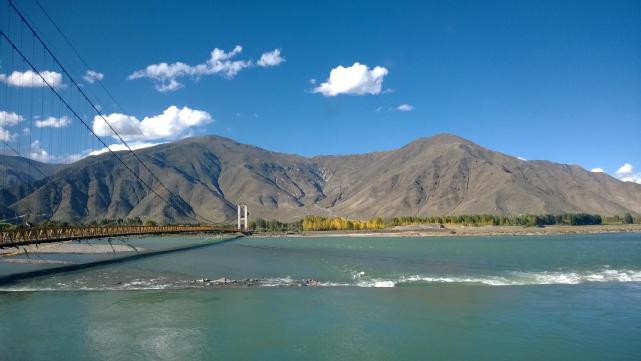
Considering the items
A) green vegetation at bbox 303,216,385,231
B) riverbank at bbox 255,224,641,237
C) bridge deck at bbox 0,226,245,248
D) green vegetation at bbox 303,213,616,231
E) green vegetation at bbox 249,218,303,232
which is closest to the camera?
bridge deck at bbox 0,226,245,248

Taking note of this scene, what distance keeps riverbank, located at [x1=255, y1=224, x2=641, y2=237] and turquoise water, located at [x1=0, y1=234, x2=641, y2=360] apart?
114341mm

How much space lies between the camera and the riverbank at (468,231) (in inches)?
5861

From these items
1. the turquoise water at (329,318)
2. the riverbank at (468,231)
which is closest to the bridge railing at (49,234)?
the turquoise water at (329,318)

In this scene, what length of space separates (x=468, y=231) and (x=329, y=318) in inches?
5443

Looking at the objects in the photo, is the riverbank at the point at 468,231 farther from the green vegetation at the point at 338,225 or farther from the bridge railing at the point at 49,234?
the bridge railing at the point at 49,234

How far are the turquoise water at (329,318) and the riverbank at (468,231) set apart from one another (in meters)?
114

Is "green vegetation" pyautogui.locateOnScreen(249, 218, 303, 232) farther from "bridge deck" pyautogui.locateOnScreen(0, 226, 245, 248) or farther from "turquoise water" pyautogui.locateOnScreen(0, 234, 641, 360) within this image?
"turquoise water" pyautogui.locateOnScreen(0, 234, 641, 360)

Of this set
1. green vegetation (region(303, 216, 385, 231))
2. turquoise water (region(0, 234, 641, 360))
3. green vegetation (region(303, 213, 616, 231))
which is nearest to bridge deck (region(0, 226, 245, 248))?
turquoise water (region(0, 234, 641, 360))

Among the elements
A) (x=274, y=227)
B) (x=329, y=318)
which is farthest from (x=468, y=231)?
(x=329, y=318)

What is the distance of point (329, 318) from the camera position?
21.8 meters

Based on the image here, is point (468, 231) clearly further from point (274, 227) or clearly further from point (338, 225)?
point (274, 227)

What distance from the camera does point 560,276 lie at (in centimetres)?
3644

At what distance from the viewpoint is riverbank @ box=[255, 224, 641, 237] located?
14888cm

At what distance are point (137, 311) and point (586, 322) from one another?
65.6 feet
